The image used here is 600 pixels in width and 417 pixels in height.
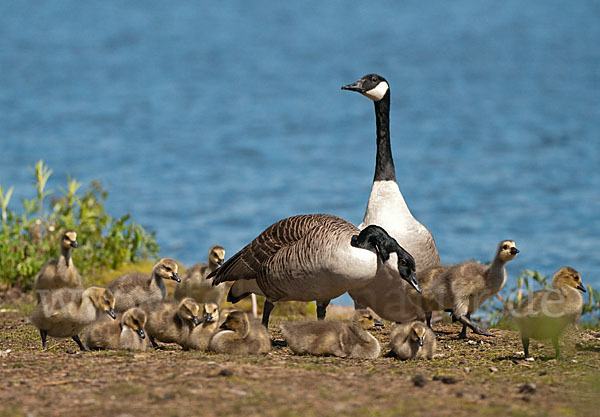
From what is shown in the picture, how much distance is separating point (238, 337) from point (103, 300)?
1461 mm

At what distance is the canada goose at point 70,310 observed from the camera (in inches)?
320

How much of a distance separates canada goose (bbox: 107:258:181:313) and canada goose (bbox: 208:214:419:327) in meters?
0.82

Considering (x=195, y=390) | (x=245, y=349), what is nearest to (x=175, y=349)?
(x=245, y=349)

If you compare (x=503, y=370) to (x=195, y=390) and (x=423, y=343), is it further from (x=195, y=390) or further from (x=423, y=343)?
(x=195, y=390)

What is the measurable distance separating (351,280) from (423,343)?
95cm

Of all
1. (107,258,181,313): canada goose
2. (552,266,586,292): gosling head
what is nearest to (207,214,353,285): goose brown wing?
(107,258,181,313): canada goose

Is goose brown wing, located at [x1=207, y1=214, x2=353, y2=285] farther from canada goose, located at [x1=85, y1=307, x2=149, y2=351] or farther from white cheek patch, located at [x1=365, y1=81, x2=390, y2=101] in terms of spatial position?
white cheek patch, located at [x1=365, y1=81, x2=390, y2=101]

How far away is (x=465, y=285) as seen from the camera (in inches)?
352

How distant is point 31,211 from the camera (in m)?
13.4

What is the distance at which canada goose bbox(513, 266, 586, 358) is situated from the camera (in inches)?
300

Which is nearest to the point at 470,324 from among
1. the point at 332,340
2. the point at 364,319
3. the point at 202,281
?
the point at 364,319

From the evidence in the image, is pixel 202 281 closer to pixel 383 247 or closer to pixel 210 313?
pixel 210 313

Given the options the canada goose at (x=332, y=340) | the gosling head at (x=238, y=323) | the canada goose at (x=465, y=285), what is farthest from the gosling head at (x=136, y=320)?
the canada goose at (x=465, y=285)

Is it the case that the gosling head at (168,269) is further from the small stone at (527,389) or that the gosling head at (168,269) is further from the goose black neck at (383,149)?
the small stone at (527,389)
